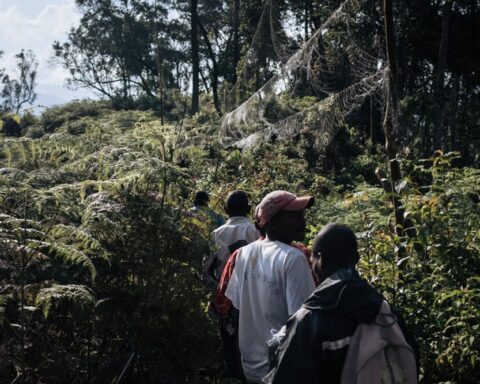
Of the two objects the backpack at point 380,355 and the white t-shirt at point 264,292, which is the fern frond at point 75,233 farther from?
the backpack at point 380,355

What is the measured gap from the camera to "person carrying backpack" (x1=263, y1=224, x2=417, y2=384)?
7.82 feet

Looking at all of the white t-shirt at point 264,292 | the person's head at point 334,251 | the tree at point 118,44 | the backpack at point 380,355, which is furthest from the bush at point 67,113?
the backpack at point 380,355

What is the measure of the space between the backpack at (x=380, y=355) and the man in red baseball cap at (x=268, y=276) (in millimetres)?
1068

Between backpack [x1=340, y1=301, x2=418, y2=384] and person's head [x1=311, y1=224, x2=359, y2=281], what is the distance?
0.27m

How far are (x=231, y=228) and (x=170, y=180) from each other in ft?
3.31

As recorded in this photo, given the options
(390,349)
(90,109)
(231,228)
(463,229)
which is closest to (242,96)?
(231,228)

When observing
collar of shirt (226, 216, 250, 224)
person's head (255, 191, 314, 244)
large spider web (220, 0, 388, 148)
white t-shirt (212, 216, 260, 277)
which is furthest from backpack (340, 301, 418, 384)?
large spider web (220, 0, 388, 148)

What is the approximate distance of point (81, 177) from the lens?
5.07 m

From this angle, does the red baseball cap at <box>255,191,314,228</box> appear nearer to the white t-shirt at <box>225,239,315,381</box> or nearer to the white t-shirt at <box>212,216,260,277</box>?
the white t-shirt at <box>225,239,315,381</box>

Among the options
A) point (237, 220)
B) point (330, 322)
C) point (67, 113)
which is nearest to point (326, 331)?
point (330, 322)

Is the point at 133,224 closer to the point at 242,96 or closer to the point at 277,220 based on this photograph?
the point at 277,220

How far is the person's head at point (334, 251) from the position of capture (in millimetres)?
2648

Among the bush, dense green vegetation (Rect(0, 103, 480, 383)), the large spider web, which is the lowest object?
dense green vegetation (Rect(0, 103, 480, 383))

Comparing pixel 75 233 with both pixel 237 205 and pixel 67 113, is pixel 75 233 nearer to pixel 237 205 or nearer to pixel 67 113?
pixel 237 205
